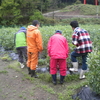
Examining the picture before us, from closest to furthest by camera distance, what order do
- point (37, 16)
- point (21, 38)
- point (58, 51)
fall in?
1. point (58, 51)
2. point (21, 38)
3. point (37, 16)

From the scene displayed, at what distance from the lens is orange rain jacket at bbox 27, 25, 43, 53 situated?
189 inches

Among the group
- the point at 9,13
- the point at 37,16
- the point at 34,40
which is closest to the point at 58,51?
the point at 34,40

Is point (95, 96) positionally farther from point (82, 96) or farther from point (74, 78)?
point (74, 78)

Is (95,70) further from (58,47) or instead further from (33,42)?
(33,42)

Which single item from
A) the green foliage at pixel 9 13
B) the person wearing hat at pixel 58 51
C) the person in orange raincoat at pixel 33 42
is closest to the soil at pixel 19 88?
the person in orange raincoat at pixel 33 42

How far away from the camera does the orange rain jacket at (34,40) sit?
480 cm

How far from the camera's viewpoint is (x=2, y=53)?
340 inches

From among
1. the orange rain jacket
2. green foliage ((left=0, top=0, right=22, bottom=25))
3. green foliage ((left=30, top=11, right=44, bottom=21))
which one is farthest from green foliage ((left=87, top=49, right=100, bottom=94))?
green foliage ((left=30, top=11, right=44, bottom=21))

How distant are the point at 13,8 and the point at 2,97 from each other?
32.1m

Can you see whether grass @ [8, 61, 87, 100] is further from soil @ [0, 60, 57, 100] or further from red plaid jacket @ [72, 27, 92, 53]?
red plaid jacket @ [72, 27, 92, 53]

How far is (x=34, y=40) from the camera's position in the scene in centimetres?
490

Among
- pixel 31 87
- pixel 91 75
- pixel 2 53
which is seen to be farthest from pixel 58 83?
pixel 2 53

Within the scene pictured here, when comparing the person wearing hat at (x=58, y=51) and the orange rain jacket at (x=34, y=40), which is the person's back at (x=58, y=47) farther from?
the orange rain jacket at (x=34, y=40)

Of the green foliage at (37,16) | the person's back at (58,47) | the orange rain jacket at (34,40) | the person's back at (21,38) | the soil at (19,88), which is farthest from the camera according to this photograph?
the green foliage at (37,16)
